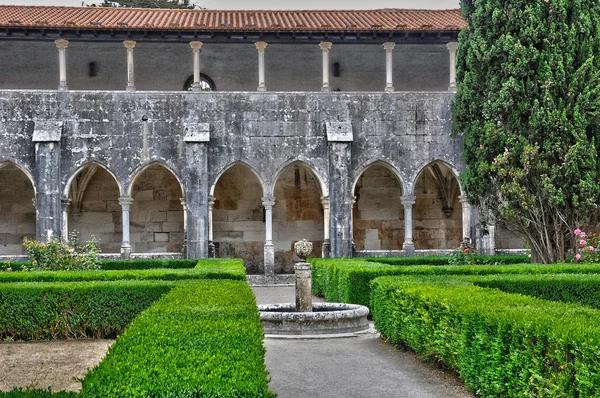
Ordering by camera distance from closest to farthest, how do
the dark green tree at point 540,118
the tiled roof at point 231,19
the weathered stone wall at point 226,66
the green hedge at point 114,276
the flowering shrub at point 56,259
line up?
the green hedge at point 114,276 → the flowering shrub at point 56,259 → the dark green tree at point 540,118 → the tiled roof at point 231,19 → the weathered stone wall at point 226,66

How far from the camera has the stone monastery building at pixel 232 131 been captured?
834 inches

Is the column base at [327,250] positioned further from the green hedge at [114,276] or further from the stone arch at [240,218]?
the green hedge at [114,276]

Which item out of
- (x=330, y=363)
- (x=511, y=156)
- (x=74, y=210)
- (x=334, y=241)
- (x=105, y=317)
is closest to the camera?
(x=330, y=363)

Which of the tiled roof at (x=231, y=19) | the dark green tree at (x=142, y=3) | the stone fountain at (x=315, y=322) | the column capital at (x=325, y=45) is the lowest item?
the stone fountain at (x=315, y=322)

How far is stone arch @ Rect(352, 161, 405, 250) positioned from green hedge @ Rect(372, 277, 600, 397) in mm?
15024

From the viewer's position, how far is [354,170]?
21703 millimetres

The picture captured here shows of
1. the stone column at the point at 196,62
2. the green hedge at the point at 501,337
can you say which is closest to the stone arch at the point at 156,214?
the stone column at the point at 196,62

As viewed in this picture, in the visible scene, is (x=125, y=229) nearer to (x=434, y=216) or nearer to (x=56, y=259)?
(x=56, y=259)

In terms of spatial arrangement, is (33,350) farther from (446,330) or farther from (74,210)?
(74,210)

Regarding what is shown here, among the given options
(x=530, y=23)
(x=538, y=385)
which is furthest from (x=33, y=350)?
(x=530, y=23)

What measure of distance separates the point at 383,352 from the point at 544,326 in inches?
158

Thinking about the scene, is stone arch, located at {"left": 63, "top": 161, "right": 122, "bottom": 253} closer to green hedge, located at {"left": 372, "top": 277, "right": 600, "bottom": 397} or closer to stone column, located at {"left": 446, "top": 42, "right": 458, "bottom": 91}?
stone column, located at {"left": 446, "top": 42, "right": 458, "bottom": 91}

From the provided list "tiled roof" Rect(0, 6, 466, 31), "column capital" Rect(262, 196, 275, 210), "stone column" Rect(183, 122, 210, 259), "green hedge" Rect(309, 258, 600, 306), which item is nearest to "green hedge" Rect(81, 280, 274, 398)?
"green hedge" Rect(309, 258, 600, 306)

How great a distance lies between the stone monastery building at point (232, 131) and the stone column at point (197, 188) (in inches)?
1.4
